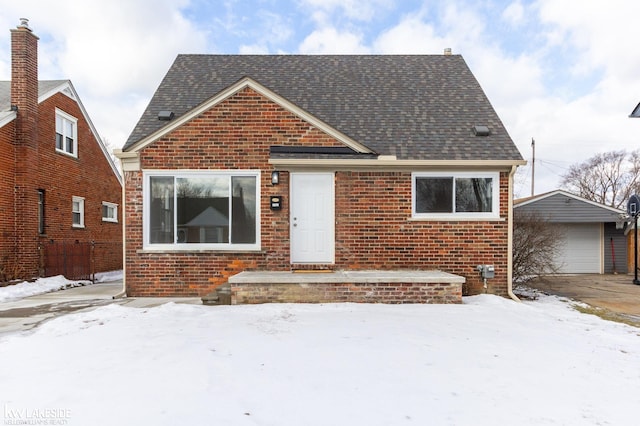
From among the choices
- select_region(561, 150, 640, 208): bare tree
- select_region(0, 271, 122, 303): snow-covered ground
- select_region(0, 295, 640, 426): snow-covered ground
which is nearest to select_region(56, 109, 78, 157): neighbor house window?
select_region(0, 271, 122, 303): snow-covered ground

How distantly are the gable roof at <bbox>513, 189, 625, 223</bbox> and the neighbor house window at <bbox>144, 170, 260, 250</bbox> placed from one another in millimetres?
11596

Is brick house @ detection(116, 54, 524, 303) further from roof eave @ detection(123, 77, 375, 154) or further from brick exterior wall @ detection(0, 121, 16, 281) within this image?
brick exterior wall @ detection(0, 121, 16, 281)

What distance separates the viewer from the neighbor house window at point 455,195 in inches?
311

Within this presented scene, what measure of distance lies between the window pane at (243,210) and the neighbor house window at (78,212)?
9069 millimetres

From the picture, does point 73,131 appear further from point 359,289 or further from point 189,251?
point 359,289

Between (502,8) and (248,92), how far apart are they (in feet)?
30.0

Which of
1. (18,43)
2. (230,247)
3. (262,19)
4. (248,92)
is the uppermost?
(262,19)

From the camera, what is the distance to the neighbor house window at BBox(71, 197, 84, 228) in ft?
44.3

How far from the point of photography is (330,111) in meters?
9.45

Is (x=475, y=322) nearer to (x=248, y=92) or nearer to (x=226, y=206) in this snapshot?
(x=226, y=206)

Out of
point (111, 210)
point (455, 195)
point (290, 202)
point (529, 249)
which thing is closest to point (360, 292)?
point (290, 202)

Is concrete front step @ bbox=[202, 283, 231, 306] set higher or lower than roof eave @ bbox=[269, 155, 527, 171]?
lower

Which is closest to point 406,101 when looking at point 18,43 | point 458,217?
point 458,217

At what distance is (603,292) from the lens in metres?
9.61
